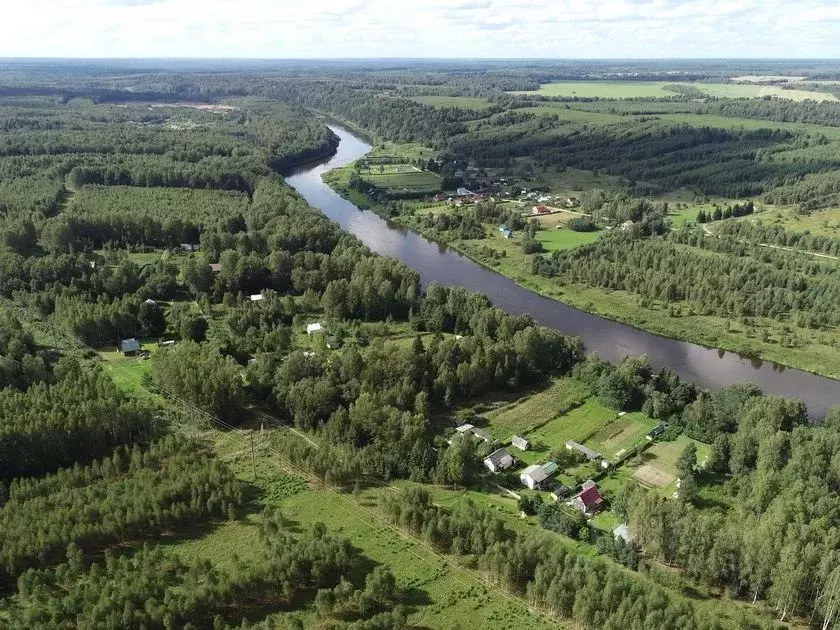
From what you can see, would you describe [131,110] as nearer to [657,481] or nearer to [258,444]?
[258,444]

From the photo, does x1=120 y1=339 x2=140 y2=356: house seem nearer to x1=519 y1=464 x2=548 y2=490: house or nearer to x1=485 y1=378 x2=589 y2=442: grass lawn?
x1=485 y1=378 x2=589 y2=442: grass lawn

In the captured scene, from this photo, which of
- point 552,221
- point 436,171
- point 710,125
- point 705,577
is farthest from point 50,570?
point 710,125

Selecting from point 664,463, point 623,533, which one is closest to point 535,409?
point 664,463

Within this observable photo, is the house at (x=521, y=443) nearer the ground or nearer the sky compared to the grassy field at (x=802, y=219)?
nearer the ground

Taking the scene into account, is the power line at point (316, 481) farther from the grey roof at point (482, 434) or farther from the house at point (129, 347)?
the grey roof at point (482, 434)

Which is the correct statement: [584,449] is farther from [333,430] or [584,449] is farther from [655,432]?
[333,430]

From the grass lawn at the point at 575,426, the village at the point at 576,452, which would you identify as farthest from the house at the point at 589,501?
the grass lawn at the point at 575,426

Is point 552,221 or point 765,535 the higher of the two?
point 552,221
